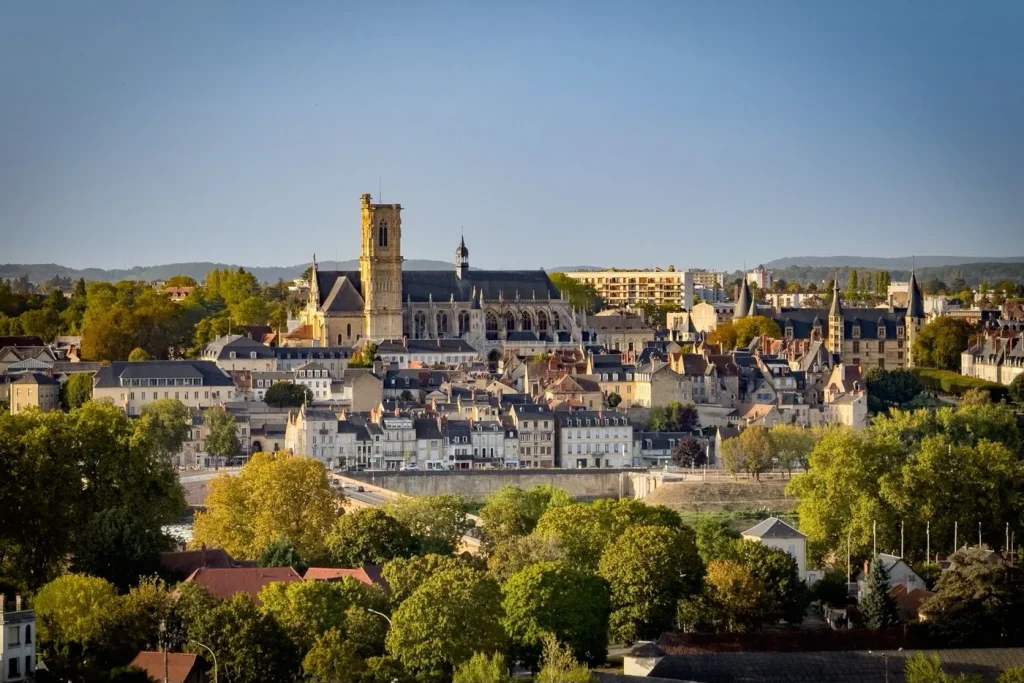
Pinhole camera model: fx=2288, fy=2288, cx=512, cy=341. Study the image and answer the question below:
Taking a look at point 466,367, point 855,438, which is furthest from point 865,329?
point 855,438

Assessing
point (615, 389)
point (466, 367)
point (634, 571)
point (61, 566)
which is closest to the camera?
point (634, 571)

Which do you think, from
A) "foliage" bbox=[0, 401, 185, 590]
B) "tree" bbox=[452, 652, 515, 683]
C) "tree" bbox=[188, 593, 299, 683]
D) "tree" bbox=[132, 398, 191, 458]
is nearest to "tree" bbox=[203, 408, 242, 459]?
"tree" bbox=[132, 398, 191, 458]

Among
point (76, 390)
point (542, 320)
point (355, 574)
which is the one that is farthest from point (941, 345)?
point (355, 574)

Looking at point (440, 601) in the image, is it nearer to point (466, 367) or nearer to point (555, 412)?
point (555, 412)

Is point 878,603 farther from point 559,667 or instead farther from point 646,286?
point 646,286

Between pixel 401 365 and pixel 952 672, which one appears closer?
pixel 952 672

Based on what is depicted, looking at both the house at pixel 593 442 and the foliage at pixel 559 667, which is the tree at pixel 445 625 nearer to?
the foliage at pixel 559 667
